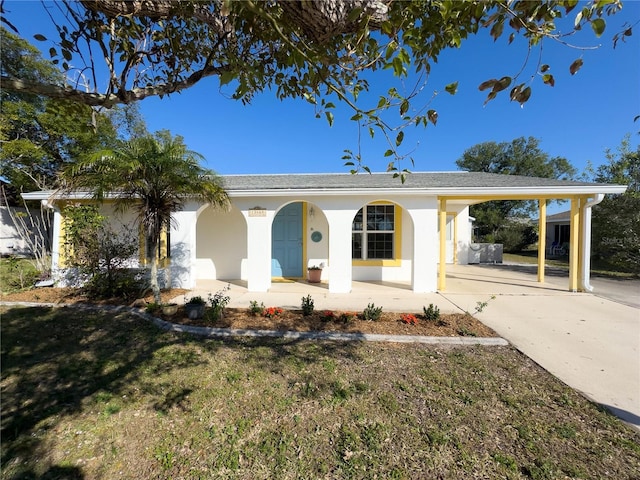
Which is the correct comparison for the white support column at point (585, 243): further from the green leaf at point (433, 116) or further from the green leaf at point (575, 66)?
the green leaf at point (433, 116)

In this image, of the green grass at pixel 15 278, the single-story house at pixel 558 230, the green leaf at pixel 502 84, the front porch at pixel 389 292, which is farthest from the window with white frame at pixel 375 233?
the single-story house at pixel 558 230

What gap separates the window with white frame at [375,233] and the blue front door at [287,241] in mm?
2097

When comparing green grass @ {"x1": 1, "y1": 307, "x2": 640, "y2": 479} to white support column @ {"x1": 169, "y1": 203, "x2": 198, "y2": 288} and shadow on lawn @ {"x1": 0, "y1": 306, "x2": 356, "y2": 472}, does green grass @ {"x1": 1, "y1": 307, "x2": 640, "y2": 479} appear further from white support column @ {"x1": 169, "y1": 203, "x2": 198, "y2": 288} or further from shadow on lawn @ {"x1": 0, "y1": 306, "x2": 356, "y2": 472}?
white support column @ {"x1": 169, "y1": 203, "x2": 198, "y2": 288}

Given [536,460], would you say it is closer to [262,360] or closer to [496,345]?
[496,345]

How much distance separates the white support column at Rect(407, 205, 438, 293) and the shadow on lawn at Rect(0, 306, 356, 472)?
439cm

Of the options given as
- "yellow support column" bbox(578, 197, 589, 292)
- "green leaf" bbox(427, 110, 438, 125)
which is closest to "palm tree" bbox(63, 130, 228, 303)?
"green leaf" bbox(427, 110, 438, 125)

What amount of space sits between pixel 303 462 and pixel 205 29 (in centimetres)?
523

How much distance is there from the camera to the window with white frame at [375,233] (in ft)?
30.8

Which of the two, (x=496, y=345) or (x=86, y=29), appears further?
(x=496, y=345)

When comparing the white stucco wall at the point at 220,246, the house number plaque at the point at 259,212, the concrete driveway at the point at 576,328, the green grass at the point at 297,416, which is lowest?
the green grass at the point at 297,416

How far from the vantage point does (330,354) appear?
381 centimetres

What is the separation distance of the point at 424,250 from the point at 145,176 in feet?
23.7

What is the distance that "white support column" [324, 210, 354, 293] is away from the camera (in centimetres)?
766

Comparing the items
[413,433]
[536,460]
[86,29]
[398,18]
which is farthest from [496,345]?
[86,29]
